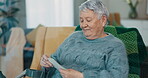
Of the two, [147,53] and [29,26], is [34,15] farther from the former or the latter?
[147,53]

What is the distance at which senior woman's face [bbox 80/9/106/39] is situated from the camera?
1.31m

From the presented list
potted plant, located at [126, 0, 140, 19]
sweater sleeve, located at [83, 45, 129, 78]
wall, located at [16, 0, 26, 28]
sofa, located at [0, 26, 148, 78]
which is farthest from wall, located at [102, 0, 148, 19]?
wall, located at [16, 0, 26, 28]

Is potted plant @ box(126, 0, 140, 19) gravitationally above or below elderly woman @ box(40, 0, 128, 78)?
above

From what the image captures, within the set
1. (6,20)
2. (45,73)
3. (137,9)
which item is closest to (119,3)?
(137,9)

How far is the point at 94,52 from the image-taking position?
1.35 m

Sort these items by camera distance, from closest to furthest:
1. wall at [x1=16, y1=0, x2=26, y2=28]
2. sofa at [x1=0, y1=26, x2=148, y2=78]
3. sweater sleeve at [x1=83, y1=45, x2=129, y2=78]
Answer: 1. sweater sleeve at [x1=83, y1=45, x2=129, y2=78]
2. sofa at [x1=0, y1=26, x2=148, y2=78]
3. wall at [x1=16, y1=0, x2=26, y2=28]

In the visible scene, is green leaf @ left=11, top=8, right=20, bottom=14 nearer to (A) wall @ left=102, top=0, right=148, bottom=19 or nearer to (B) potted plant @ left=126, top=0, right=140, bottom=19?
(A) wall @ left=102, top=0, right=148, bottom=19

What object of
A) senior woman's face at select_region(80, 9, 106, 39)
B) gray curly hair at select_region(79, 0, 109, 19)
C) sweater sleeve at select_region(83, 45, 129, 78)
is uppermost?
gray curly hair at select_region(79, 0, 109, 19)

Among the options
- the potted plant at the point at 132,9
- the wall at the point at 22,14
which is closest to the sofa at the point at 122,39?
the potted plant at the point at 132,9

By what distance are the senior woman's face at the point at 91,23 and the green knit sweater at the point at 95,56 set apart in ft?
0.17

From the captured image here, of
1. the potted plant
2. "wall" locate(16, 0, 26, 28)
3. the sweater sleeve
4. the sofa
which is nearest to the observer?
the sweater sleeve

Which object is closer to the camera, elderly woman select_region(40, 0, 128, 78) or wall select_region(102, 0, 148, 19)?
elderly woman select_region(40, 0, 128, 78)

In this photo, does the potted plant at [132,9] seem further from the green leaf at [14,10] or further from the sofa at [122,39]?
the green leaf at [14,10]

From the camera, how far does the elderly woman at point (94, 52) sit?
4.07 feet
